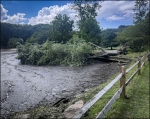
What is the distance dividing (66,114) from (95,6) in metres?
33.2

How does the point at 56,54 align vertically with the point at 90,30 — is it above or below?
below

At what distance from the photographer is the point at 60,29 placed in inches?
1526

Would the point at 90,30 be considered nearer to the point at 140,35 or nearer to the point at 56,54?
the point at 140,35

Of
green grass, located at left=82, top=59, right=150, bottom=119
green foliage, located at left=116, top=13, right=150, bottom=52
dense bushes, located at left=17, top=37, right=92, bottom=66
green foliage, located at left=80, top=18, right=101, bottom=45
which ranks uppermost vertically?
green foliage, located at left=80, top=18, right=101, bottom=45

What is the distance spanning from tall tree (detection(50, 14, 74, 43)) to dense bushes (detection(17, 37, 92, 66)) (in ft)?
55.4

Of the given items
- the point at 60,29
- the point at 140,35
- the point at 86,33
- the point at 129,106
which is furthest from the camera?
the point at 60,29

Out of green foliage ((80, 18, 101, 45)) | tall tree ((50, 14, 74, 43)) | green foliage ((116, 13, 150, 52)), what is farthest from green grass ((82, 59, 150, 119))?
tall tree ((50, 14, 74, 43))

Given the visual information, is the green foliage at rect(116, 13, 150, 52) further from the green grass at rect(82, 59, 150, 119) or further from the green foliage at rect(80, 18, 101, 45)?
the green grass at rect(82, 59, 150, 119)

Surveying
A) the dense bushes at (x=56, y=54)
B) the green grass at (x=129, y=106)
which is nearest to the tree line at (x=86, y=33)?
the dense bushes at (x=56, y=54)

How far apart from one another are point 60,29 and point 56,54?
20.2 metres

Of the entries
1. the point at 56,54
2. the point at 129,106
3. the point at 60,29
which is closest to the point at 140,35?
the point at 56,54

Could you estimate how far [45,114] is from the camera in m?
4.46

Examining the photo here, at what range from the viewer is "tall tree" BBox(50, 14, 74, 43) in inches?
1496

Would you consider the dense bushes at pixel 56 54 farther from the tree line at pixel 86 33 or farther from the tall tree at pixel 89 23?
the tall tree at pixel 89 23
